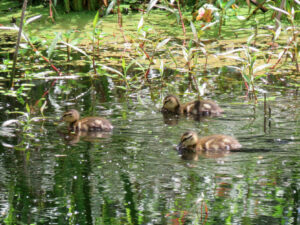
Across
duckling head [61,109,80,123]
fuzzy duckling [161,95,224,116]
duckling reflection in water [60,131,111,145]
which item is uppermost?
duckling head [61,109,80,123]

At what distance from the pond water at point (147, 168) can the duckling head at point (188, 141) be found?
110mm

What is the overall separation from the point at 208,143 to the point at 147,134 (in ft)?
1.83

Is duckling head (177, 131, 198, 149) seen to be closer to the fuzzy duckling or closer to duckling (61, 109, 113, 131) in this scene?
duckling (61, 109, 113, 131)

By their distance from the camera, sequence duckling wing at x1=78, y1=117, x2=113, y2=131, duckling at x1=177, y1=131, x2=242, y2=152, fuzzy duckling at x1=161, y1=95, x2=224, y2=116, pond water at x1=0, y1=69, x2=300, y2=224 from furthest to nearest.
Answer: fuzzy duckling at x1=161, y1=95, x2=224, y2=116
duckling wing at x1=78, y1=117, x2=113, y2=131
duckling at x1=177, y1=131, x2=242, y2=152
pond water at x1=0, y1=69, x2=300, y2=224

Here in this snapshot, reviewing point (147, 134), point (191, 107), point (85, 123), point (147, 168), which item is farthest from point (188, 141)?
point (191, 107)

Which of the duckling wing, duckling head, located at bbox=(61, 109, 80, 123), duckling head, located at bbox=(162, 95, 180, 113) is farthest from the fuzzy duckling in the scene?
duckling head, located at bbox=(61, 109, 80, 123)

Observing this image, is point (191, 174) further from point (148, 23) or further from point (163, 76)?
point (148, 23)

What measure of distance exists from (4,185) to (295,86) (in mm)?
3517

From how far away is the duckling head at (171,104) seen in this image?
20.0ft

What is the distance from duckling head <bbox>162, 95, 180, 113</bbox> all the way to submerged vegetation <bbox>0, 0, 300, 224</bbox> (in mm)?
107

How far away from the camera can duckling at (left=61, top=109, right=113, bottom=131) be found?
18.1 ft

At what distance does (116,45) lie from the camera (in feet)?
29.6

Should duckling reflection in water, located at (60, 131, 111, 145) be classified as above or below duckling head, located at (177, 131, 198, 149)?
below

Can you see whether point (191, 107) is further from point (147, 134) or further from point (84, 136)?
point (84, 136)
